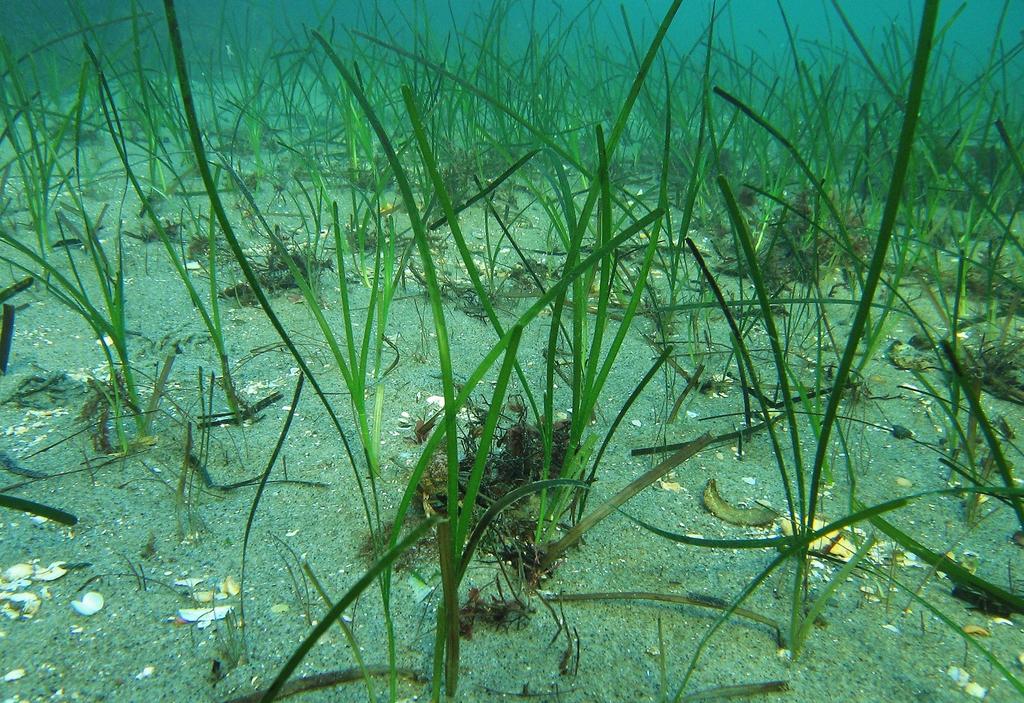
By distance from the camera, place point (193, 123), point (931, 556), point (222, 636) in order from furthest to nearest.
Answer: point (222, 636) < point (931, 556) < point (193, 123)

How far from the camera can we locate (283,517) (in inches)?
60.1

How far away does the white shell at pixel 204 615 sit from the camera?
1245 mm

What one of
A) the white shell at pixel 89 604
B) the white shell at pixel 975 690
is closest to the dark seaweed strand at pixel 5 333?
the white shell at pixel 89 604

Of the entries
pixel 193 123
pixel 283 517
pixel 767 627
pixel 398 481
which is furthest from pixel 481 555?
pixel 193 123

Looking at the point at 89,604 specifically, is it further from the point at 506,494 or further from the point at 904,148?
the point at 904,148

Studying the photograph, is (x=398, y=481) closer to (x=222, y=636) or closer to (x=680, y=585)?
(x=222, y=636)

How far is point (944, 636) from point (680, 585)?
0.51m

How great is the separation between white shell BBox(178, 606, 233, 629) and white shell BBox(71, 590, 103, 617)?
17 centimetres

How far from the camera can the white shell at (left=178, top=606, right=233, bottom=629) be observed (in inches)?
49.0

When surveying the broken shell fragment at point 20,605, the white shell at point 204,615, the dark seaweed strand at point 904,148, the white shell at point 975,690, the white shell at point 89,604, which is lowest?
the white shell at point 975,690

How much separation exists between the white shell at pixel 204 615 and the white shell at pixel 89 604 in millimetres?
168

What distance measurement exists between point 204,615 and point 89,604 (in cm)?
24

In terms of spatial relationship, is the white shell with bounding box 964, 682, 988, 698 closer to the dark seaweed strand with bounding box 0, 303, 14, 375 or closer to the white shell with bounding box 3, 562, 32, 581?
the white shell with bounding box 3, 562, 32, 581

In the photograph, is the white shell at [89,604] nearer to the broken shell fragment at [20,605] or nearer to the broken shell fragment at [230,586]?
the broken shell fragment at [20,605]
